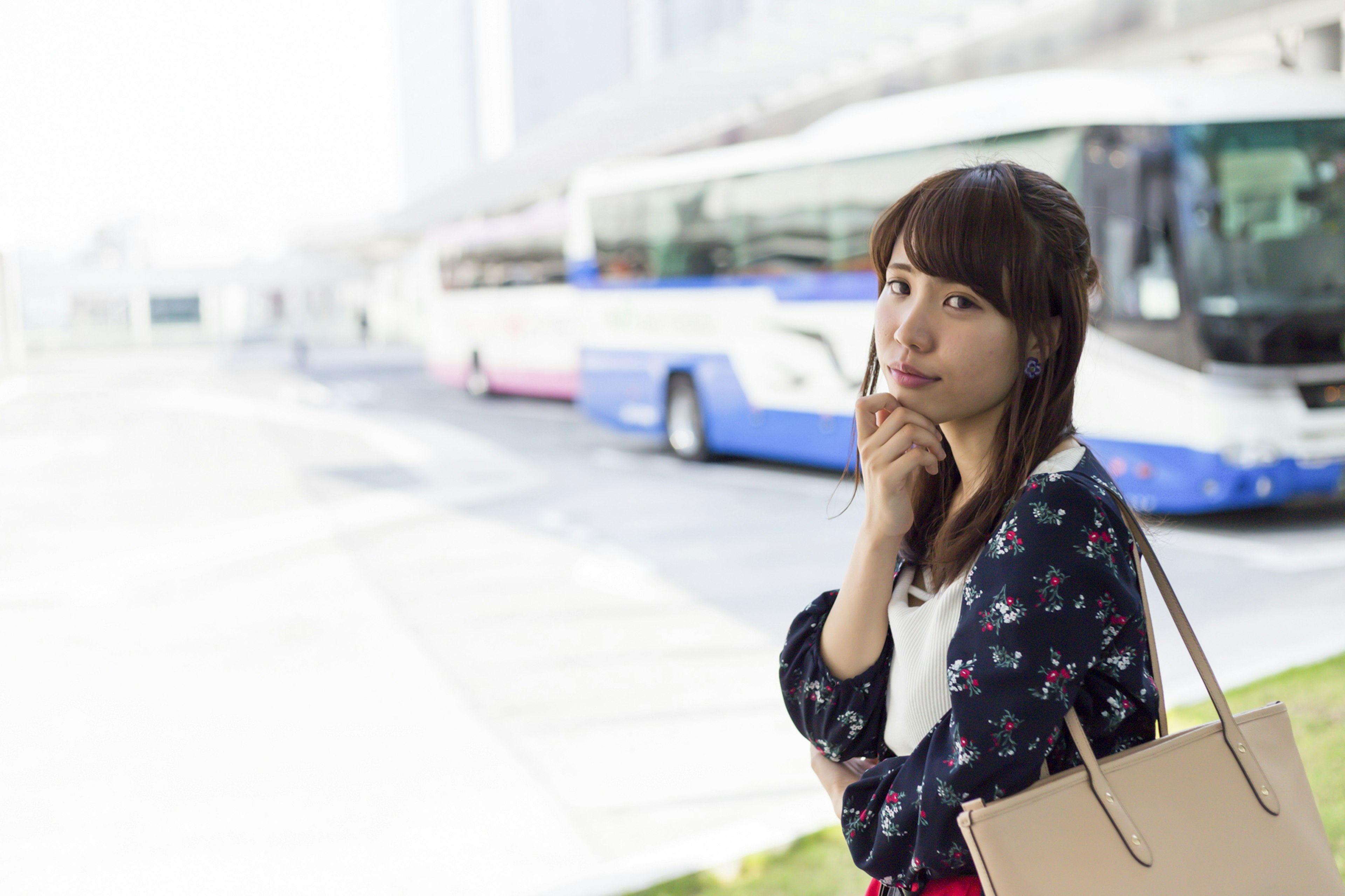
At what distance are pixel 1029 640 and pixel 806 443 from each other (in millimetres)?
10713

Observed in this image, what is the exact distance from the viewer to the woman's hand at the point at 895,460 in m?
1.64

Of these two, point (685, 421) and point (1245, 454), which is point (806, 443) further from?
point (1245, 454)

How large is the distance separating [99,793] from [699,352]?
9377mm

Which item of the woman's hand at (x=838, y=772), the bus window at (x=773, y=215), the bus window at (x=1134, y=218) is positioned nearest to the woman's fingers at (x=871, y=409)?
the woman's hand at (x=838, y=772)

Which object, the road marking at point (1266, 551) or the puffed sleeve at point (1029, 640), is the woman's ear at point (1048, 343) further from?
the road marking at point (1266, 551)

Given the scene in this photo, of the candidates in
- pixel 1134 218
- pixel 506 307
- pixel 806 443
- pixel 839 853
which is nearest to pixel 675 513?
pixel 806 443

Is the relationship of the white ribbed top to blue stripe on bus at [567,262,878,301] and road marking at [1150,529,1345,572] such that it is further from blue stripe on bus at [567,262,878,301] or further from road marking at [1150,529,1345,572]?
blue stripe on bus at [567,262,878,301]

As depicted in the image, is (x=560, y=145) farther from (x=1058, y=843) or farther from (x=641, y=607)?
(x=1058, y=843)

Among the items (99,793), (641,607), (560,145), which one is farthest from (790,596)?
(560,145)

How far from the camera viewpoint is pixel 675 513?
10914 mm

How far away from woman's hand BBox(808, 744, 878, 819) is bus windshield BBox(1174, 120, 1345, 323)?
754 cm

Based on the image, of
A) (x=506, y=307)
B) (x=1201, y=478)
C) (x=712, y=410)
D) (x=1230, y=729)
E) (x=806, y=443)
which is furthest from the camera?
(x=506, y=307)

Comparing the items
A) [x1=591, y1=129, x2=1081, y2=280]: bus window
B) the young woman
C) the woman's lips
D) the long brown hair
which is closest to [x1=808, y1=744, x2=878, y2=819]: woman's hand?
the young woman

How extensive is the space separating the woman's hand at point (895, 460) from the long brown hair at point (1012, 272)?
0.07m
